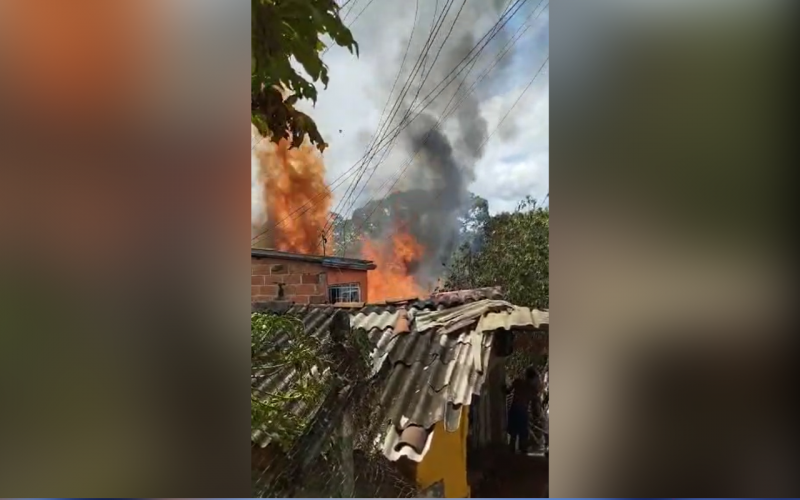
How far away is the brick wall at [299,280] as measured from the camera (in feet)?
7.62

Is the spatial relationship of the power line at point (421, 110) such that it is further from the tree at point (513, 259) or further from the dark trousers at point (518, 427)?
the dark trousers at point (518, 427)

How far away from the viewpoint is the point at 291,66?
231cm

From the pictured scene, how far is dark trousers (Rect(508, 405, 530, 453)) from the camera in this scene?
2.29 meters

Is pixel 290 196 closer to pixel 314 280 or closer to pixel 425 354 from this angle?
pixel 314 280

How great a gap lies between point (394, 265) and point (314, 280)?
1.49 ft

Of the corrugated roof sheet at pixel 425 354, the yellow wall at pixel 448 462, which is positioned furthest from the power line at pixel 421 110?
the yellow wall at pixel 448 462

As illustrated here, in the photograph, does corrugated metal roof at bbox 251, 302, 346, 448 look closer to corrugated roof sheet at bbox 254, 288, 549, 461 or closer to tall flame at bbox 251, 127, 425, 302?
corrugated roof sheet at bbox 254, 288, 549, 461

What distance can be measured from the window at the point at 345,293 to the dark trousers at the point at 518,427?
104cm

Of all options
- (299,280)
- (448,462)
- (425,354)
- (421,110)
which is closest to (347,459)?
(448,462)

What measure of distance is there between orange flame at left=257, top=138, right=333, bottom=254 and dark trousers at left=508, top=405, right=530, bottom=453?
1349 mm

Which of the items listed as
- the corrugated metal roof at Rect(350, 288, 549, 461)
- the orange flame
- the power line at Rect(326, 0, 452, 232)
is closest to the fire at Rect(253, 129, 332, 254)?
the orange flame

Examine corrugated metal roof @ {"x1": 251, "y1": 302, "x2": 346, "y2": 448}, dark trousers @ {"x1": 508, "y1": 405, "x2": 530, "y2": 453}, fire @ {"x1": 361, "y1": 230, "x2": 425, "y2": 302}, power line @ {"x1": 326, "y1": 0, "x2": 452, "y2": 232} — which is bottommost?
dark trousers @ {"x1": 508, "y1": 405, "x2": 530, "y2": 453}

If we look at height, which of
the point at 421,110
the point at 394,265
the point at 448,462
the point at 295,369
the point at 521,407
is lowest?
the point at 448,462
